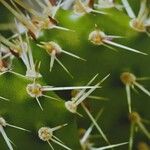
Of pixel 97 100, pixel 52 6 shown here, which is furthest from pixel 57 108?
pixel 52 6

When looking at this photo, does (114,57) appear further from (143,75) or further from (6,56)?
(6,56)

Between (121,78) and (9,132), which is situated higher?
(121,78)

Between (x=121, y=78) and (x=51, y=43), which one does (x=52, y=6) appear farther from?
(x=121, y=78)

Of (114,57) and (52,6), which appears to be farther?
(52,6)

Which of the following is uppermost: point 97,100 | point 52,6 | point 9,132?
point 52,6

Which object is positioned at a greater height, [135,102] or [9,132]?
[135,102]

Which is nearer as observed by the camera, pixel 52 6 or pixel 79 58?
pixel 79 58
